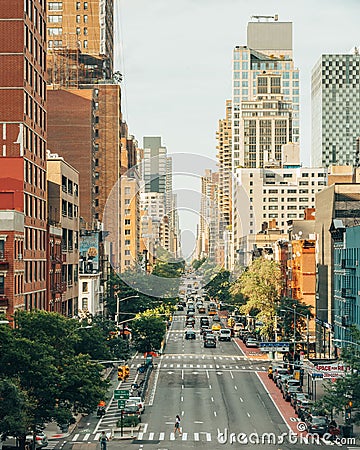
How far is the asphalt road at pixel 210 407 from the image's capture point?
5972cm

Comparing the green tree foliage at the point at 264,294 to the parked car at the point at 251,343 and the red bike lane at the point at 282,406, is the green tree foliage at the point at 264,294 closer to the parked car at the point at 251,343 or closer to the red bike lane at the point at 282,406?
the parked car at the point at 251,343

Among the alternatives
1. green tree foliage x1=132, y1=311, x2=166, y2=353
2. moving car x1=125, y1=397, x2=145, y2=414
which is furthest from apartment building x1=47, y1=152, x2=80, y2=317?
moving car x1=125, y1=397, x2=145, y2=414

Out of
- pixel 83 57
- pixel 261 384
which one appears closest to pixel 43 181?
pixel 261 384

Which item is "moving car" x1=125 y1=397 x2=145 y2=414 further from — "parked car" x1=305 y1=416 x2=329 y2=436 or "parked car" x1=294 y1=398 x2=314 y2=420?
"parked car" x1=305 y1=416 x2=329 y2=436

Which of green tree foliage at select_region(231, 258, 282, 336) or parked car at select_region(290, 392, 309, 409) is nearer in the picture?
parked car at select_region(290, 392, 309, 409)

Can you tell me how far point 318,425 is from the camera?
62.8 metres

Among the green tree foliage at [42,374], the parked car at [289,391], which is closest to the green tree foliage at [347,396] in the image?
the green tree foliage at [42,374]

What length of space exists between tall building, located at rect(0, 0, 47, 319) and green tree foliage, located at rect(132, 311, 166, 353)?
63.6ft

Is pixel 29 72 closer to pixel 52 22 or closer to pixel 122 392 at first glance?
pixel 122 392

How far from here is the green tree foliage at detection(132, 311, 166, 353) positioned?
351 feet

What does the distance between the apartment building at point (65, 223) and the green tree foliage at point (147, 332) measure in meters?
7.12

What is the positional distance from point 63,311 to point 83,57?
283 feet

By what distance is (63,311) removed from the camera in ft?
332

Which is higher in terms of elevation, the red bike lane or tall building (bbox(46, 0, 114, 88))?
tall building (bbox(46, 0, 114, 88))
